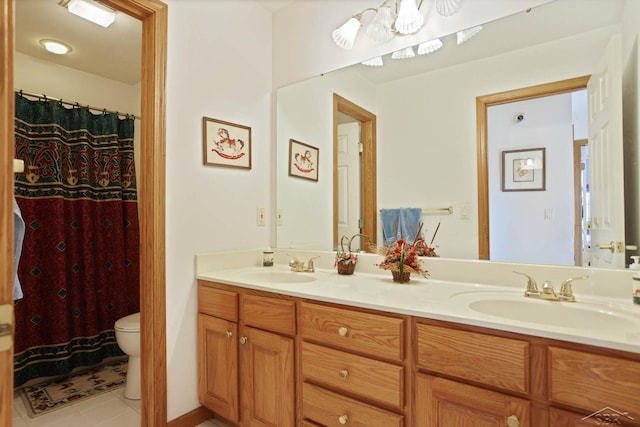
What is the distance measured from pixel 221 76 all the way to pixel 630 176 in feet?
6.63

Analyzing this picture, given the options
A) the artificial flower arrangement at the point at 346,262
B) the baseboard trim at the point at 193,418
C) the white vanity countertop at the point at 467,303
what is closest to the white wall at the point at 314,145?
the artificial flower arrangement at the point at 346,262

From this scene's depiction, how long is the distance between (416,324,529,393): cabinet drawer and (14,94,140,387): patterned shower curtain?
2.59 m

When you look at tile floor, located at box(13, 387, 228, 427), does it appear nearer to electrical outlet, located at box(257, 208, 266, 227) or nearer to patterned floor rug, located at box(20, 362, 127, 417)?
patterned floor rug, located at box(20, 362, 127, 417)

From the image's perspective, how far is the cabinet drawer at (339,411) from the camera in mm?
1183

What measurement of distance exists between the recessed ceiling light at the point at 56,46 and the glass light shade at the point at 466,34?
2680 mm

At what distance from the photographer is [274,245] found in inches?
91.0

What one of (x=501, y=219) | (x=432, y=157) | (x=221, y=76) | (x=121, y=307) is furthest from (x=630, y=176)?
(x=121, y=307)

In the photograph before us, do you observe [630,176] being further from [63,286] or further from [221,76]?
[63,286]

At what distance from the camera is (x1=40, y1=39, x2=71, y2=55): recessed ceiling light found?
243 centimetres

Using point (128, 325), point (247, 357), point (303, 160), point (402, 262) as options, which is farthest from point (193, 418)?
point (303, 160)

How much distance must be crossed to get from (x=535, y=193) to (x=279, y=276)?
1.36 m

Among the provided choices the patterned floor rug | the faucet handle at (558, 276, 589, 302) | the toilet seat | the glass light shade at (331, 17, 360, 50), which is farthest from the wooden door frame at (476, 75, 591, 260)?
the patterned floor rug

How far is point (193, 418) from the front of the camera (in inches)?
71.1

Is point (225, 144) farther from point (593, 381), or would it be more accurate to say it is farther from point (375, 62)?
point (593, 381)
